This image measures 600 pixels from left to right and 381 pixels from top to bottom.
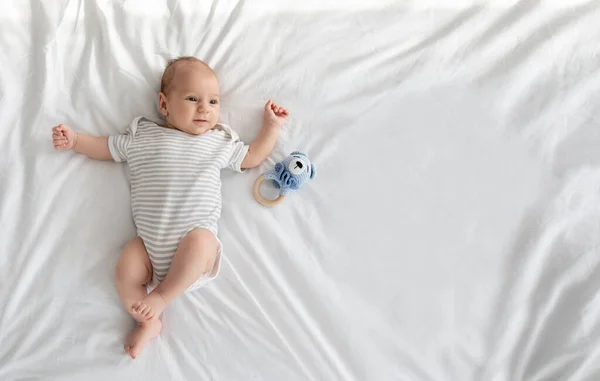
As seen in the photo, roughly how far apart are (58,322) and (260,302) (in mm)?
439

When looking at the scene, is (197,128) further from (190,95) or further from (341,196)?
(341,196)

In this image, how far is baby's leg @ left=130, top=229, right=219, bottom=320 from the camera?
3.50 feet

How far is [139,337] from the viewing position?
1076 millimetres

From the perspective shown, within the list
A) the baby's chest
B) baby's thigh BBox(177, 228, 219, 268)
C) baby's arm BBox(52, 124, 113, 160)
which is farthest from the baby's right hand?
baby's thigh BBox(177, 228, 219, 268)

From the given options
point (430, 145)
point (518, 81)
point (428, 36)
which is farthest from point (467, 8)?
point (430, 145)

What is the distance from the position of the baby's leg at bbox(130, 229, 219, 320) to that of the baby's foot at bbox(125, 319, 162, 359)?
0.03 m

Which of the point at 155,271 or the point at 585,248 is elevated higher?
the point at 585,248

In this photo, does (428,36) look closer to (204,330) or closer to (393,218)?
(393,218)

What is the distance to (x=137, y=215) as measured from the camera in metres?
1.16

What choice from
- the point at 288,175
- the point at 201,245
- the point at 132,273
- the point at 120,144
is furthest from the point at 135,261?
the point at 288,175

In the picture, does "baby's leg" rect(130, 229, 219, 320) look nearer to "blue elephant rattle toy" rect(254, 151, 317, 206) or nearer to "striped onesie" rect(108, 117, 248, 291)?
Result: "striped onesie" rect(108, 117, 248, 291)

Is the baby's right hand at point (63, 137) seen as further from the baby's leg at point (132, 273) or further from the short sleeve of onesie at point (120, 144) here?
the baby's leg at point (132, 273)

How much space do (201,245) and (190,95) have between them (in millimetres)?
347

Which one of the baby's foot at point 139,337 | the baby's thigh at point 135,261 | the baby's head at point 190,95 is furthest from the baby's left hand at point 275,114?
the baby's foot at point 139,337
